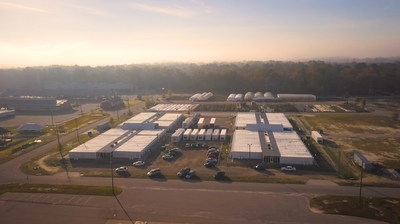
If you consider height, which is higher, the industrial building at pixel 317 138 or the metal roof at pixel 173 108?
the metal roof at pixel 173 108

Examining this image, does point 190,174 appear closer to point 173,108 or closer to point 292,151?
point 292,151

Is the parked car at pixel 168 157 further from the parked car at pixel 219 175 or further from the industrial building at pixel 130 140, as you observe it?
the parked car at pixel 219 175

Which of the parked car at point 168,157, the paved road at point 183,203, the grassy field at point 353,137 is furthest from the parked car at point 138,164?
the grassy field at point 353,137

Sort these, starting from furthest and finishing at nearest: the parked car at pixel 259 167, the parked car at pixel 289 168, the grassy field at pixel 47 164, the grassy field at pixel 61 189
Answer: the grassy field at pixel 47 164 < the parked car at pixel 259 167 < the parked car at pixel 289 168 < the grassy field at pixel 61 189

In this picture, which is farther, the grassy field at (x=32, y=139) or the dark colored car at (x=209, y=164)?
the grassy field at (x=32, y=139)

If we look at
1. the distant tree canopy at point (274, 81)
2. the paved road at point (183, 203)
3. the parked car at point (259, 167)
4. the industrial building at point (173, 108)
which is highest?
the distant tree canopy at point (274, 81)

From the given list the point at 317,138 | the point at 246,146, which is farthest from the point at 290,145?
the point at 317,138
